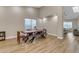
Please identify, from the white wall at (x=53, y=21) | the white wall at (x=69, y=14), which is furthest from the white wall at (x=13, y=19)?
the white wall at (x=69, y=14)

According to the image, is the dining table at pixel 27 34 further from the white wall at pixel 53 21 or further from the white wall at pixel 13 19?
the white wall at pixel 53 21

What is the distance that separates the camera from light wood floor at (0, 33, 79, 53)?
3328 mm

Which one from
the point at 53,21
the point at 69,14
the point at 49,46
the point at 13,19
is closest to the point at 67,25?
the point at 69,14

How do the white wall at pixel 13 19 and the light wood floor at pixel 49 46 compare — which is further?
the light wood floor at pixel 49 46

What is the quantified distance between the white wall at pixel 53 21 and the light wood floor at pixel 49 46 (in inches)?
10.6

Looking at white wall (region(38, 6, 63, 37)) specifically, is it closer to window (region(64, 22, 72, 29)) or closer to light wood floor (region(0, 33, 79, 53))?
window (region(64, 22, 72, 29))

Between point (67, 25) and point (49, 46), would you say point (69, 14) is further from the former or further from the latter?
point (49, 46)

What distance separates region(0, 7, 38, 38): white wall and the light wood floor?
0.42 metres

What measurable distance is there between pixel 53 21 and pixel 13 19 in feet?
4.88

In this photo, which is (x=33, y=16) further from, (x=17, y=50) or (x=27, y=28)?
(x=17, y=50)

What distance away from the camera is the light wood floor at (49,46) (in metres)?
3.33

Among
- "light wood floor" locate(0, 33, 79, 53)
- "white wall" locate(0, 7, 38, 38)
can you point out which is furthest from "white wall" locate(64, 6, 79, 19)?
"white wall" locate(0, 7, 38, 38)

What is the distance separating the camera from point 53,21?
3.37 metres
